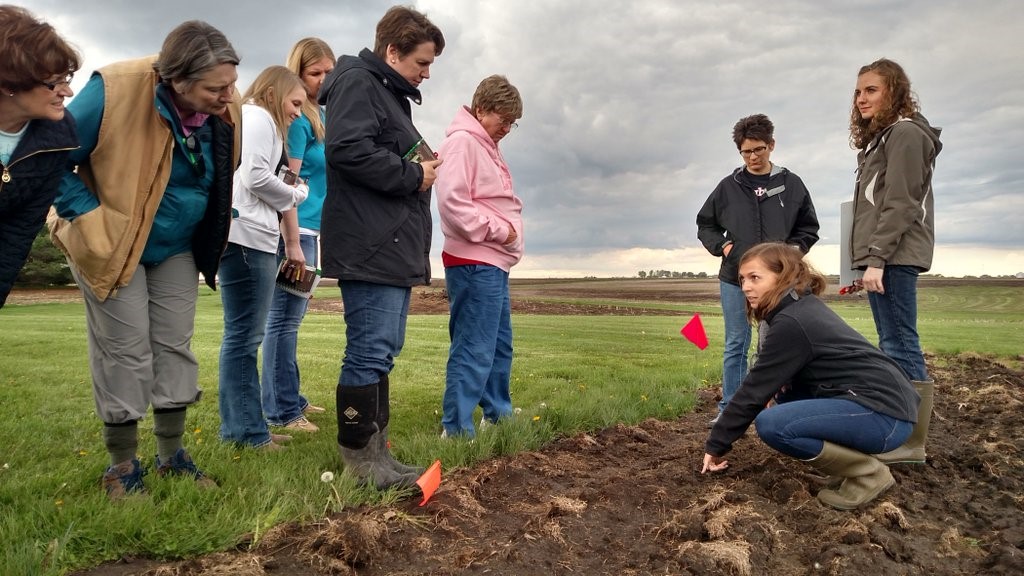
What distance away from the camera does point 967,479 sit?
3932 millimetres

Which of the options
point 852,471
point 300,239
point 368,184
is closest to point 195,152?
point 368,184

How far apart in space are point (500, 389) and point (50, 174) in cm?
316

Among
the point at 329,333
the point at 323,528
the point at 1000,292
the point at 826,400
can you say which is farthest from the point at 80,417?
the point at 1000,292

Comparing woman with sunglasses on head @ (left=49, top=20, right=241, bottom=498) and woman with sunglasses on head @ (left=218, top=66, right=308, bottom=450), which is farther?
woman with sunglasses on head @ (left=218, top=66, right=308, bottom=450)

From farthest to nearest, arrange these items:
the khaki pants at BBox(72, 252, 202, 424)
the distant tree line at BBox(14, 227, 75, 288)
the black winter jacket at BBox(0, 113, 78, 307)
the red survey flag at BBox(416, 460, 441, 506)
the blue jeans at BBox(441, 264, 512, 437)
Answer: the distant tree line at BBox(14, 227, 75, 288)
the blue jeans at BBox(441, 264, 512, 437)
the red survey flag at BBox(416, 460, 441, 506)
the khaki pants at BBox(72, 252, 202, 424)
the black winter jacket at BBox(0, 113, 78, 307)

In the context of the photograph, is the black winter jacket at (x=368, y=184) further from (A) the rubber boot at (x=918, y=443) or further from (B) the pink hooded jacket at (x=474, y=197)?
(A) the rubber boot at (x=918, y=443)

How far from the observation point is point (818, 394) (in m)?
3.70

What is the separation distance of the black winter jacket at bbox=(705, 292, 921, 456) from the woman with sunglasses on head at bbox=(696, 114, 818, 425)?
61.8 inches

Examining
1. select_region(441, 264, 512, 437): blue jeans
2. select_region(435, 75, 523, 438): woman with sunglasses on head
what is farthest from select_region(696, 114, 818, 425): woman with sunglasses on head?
select_region(441, 264, 512, 437): blue jeans

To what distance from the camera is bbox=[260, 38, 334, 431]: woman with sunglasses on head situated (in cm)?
478

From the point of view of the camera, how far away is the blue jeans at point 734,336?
5211mm

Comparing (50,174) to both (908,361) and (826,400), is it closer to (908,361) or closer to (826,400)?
(826,400)

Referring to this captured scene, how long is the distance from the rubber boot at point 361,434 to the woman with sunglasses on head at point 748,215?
2.80 m

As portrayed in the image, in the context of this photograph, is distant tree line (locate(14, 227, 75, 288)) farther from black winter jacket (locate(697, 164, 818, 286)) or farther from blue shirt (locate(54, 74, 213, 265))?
black winter jacket (locate(697, 164, 818, 286))
